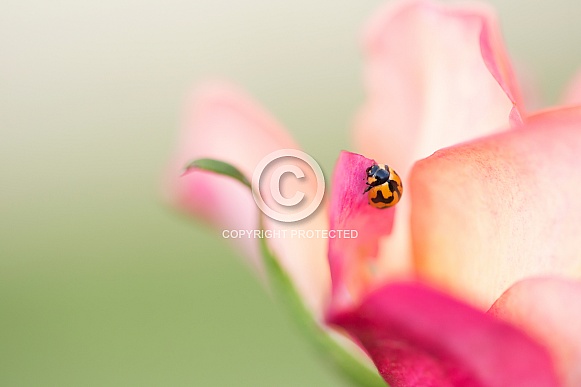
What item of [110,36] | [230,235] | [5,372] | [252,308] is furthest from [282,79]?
[230,235]

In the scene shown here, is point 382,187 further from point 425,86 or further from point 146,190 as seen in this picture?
point 146,190

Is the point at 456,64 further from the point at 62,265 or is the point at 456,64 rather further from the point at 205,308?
the point at 62,265

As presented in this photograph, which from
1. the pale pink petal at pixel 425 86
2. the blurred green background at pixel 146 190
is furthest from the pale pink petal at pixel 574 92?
the blurred green background at pixel 146 190

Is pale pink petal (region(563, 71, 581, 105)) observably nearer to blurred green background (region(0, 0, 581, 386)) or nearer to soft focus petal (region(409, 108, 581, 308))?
soft focus petal (region(409, 108, 581, 308))

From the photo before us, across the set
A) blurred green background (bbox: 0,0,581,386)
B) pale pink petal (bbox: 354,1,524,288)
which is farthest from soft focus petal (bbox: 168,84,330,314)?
blurred green background (bbox: 0,0,581,386)

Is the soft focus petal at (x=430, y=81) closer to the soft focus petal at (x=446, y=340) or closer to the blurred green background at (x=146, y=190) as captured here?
the soft focus petal at (x=446, y=340)

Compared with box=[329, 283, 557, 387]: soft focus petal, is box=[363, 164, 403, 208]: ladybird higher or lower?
higher

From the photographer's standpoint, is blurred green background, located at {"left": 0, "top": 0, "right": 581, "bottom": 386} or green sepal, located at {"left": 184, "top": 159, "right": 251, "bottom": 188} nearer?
green sepal, located at {"left": 184, "top": 159, "right": 251, "bottom": 188}
